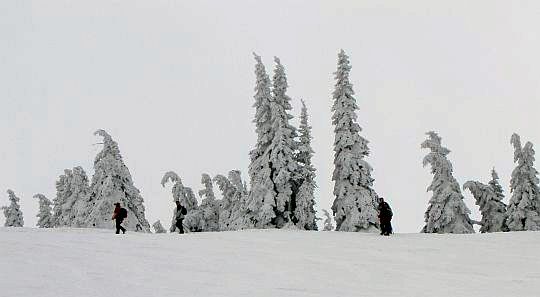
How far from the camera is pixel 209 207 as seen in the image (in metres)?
53.7

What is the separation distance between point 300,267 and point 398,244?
9401mm

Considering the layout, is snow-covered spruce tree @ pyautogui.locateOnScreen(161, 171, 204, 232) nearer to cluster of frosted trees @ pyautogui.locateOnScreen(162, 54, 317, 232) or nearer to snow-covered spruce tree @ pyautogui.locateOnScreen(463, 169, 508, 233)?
cluster of frosted trees @ pyautogui.locateOnScreen(162, 54, 317, 232)

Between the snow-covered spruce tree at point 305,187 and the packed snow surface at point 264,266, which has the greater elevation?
the snow-covered spruce tree at point 305,187

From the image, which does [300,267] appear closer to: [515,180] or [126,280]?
[126,280]

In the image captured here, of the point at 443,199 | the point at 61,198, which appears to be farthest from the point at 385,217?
the point at 61,198

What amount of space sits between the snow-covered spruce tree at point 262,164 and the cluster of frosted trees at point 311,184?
67 mm

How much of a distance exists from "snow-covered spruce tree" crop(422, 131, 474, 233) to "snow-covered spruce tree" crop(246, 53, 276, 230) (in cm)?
1165

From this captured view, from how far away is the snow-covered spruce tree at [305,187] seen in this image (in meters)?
42.7

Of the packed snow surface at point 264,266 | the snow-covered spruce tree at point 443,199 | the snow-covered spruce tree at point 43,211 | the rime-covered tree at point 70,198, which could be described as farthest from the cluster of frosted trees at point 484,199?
the snow-covered spruce tree at point 43,211

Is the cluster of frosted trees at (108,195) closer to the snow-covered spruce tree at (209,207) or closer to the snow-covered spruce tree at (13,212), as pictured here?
the snow-covered spruce tree at (209,207)

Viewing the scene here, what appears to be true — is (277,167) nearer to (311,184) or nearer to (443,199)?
(311,184)

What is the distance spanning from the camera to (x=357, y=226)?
4206cm

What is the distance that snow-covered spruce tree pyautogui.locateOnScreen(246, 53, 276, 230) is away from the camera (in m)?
41.1

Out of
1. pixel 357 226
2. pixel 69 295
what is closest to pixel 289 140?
pixel 357 226
